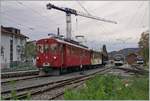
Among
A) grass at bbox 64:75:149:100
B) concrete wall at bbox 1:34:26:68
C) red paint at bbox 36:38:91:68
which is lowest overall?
grass at bbox 64:75:149:100

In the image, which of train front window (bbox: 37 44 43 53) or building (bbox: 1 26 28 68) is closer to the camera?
train front window (bbox: 37 44 43 53)

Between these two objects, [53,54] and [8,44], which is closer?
[53,54]

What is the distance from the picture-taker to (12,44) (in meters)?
82.1

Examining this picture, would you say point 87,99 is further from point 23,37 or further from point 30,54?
point 23,37

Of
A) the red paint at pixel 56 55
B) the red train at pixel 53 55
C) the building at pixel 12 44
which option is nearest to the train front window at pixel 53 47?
the red train at pixel 53 55

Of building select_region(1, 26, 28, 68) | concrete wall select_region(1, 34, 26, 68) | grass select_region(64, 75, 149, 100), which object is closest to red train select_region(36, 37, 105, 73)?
grass select_region(64, 75, 149, 100)

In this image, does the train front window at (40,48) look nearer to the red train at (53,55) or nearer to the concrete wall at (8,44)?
the red train at (53,55)

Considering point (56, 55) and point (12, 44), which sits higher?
point (12, 44)

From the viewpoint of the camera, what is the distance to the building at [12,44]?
76.2 metres

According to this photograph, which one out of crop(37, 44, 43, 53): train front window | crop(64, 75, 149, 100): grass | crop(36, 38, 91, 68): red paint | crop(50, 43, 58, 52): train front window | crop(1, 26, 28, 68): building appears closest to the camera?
crop(64, 75, 149, 100): grass

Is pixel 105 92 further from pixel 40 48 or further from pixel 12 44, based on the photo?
pixel 12 44

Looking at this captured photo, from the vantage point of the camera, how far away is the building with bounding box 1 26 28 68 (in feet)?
250

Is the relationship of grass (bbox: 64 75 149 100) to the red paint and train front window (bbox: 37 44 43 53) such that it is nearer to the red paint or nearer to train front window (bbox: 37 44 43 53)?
the red paint

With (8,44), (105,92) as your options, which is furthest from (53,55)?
(8,44)
